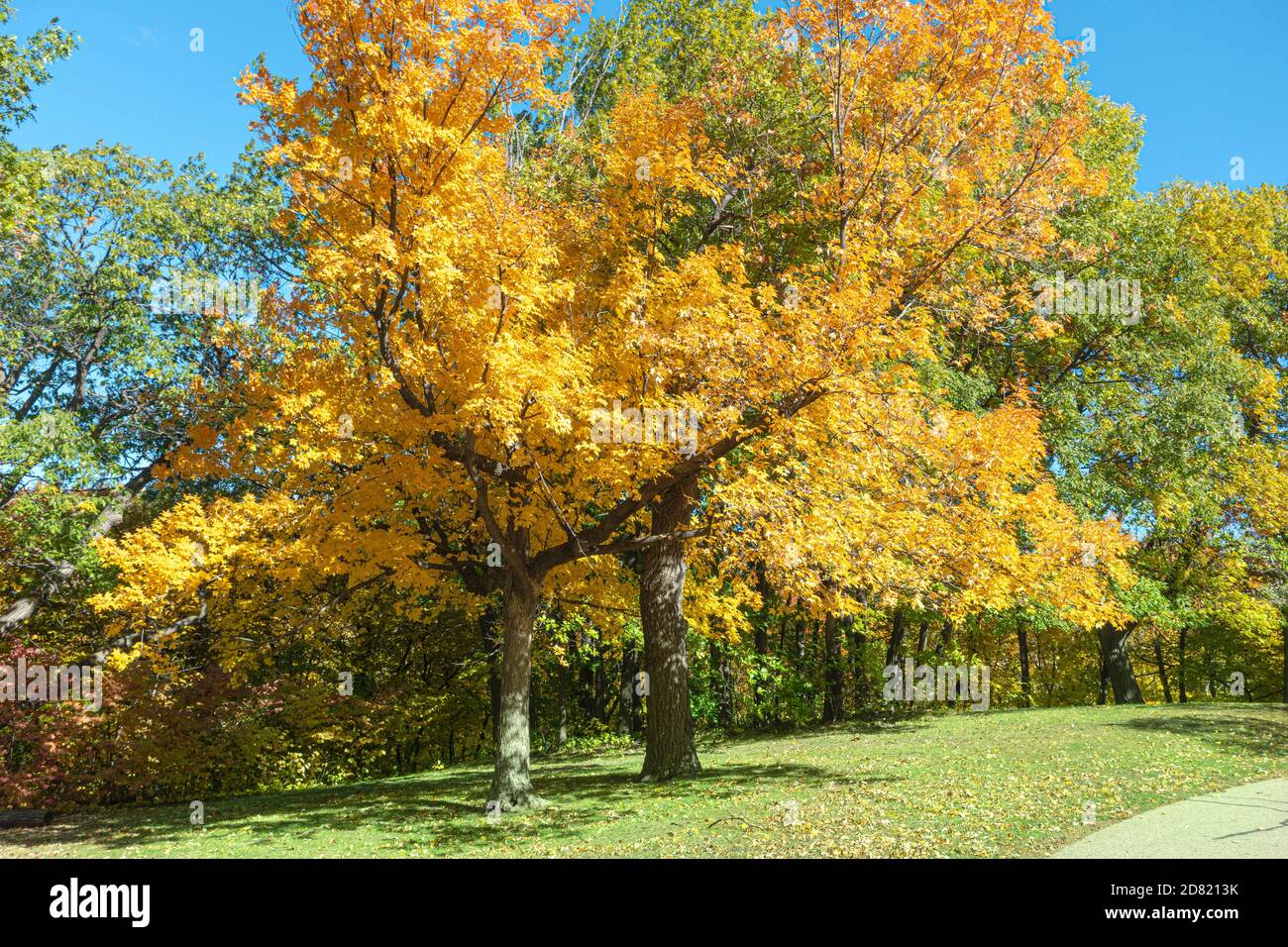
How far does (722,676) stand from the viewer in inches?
944

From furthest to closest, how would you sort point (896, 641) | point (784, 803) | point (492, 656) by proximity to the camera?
point (896, 641)
point (492, 656)
point (784, 803)

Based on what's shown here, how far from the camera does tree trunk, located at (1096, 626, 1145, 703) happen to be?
24.6m

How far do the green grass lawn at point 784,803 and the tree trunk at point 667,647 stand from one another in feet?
1.87

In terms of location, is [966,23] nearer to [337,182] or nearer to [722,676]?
[337,182]

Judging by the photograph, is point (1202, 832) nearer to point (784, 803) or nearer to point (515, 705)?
point (784, 803)

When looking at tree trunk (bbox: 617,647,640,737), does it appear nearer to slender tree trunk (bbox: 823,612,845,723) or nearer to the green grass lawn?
slender tree trunk (bbox: 823,612,845,723)

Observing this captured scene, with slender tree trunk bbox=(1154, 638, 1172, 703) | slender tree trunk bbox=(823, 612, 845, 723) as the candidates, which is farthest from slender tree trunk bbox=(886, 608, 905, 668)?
slender tree trunk bbox=(1154, 638, 1172, 703)

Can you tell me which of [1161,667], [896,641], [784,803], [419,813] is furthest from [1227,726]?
[1161,667]

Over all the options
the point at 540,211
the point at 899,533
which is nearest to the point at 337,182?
the point at 540,211

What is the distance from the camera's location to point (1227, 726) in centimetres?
1573

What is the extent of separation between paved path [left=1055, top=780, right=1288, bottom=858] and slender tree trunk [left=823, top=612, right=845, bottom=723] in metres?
15.0

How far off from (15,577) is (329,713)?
319 inches

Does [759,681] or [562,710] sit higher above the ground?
[759,681]

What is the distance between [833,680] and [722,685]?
3.38m
